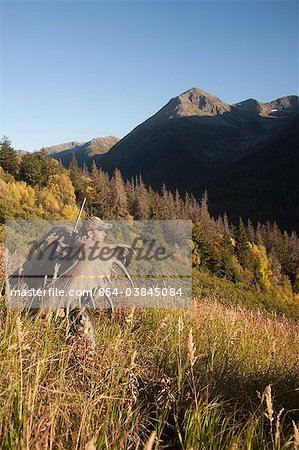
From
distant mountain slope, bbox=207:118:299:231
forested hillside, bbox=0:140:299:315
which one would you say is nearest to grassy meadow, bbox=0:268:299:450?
forested hillside, bbox=0:140:299:315

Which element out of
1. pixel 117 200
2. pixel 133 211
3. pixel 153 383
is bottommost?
pixel 133 211

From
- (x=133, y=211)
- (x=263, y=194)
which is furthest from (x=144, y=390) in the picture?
(x=263, y=194)

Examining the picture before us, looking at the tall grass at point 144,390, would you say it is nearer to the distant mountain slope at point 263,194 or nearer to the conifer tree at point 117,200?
the conifer tree at point 117,200

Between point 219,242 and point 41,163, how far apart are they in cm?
3343

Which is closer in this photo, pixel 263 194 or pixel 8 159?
pixel 8 159

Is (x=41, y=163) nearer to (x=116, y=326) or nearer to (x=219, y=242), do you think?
(x=116, y=326)

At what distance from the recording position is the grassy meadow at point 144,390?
1899 mm

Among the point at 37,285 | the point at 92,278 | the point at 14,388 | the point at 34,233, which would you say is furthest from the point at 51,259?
the point at 34,233

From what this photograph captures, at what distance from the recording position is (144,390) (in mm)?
3049

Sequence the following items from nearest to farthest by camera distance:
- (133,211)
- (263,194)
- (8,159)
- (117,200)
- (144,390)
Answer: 1. (144,390)
2. (8,159)
3. (117,200)
4. (133,211)
5. (263,194)

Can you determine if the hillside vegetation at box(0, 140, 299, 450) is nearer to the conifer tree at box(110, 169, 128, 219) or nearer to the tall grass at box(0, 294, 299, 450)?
the tall grass at box(0, 294, 299, 450)

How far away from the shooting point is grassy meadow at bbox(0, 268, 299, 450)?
190 centimetres

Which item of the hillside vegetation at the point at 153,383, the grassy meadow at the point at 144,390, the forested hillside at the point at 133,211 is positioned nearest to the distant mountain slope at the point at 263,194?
the forested hillside at the point at 133,211

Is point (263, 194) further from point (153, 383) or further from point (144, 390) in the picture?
point (144, 390)
